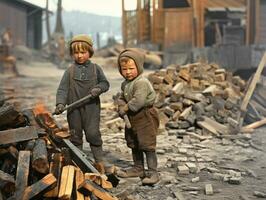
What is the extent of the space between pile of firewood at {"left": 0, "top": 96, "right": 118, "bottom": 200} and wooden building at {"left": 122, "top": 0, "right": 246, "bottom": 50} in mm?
16131

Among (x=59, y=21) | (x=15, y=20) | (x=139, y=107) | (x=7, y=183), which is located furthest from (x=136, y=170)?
(x=59, y=21)

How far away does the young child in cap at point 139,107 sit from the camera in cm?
509

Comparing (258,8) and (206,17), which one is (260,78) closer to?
(258,8)

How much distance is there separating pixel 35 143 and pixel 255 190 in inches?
110

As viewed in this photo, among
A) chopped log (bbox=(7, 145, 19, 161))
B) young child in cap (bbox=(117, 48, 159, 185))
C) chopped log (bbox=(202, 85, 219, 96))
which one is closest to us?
chopped log (bbox=(7, 145, 19, 161))

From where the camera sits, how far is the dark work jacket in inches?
215

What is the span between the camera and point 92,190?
3.86 m

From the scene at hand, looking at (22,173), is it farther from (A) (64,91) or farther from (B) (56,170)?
(A) (64,91)

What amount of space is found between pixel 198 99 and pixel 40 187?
20.2ft

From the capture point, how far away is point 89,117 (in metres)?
5.50

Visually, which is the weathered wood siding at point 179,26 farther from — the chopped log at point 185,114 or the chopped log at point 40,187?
the chopped log at point 40,187

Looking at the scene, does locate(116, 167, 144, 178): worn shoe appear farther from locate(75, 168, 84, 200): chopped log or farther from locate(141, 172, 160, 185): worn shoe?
locate(75, 168, 84, 200): chopped log

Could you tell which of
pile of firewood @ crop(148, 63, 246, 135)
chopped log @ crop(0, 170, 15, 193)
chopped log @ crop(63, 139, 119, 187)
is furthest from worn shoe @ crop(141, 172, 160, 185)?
pile of firewood @ crop(148, 63, 246, 135)

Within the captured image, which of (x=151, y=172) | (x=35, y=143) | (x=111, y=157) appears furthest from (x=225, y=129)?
(x=35, y=143)
